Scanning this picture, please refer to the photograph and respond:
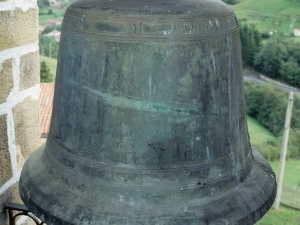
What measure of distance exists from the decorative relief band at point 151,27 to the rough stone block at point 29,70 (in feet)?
2.12

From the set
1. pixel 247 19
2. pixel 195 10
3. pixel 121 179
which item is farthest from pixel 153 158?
pixel 247 19

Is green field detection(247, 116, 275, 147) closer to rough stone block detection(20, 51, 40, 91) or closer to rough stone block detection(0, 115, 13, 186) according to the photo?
rough stone block detection(20, 51, 40, 91)

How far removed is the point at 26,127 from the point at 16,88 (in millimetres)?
186

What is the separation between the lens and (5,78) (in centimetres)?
143

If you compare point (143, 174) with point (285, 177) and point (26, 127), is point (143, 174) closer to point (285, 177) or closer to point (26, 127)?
point (26, 127)

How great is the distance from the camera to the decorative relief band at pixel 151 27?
2.90 ft

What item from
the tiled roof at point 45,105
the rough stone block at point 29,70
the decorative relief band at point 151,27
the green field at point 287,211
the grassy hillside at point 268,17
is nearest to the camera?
the decorative relief band at point 151,27

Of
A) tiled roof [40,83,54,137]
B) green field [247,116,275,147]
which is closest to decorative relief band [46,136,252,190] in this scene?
tiled roof [40,83,54,137]

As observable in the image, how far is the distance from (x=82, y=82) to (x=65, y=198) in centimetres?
29

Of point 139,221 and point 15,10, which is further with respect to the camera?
point 15,10

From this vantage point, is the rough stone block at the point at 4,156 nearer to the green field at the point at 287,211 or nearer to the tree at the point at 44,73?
the green field at the point at 287,211

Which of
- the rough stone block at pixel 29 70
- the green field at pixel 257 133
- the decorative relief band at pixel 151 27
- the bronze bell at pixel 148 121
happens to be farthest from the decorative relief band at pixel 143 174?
the green field at pixel 257 133

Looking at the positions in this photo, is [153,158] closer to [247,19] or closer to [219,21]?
[219,21]

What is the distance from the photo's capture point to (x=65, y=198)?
0.94 m
